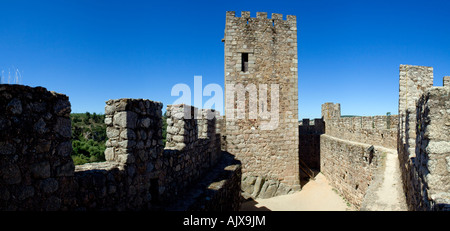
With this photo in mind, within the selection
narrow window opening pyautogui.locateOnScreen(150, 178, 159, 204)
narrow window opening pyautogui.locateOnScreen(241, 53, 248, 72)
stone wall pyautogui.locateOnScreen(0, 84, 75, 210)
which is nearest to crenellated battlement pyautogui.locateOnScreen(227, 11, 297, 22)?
narrow window opening pyautogui.locateOnScreen(241, 53, 248, 72)

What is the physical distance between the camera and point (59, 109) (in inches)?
94.3

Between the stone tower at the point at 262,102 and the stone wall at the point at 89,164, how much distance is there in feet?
18.6

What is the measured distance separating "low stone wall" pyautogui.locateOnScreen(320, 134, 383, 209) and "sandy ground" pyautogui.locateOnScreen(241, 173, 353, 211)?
49cm

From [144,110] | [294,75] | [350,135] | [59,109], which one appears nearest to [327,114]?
[350,135]

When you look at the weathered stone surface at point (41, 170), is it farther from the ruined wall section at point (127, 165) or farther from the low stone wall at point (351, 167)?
the low stone wall at point (351, 167)

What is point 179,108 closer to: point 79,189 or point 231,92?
point 79,189

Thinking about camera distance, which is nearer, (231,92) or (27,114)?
(27,114)

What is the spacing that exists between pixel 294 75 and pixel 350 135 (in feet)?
19.6

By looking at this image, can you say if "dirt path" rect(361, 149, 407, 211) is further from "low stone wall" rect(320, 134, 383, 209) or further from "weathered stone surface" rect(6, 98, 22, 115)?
"weathered stone surface" rect(6, 98, 22, 115)

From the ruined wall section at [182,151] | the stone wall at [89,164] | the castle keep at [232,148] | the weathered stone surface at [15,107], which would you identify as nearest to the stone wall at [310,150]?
the castle keep at [232,148]

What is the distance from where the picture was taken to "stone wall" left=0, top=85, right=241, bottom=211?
6.65 ft

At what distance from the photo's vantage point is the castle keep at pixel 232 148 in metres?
2.20

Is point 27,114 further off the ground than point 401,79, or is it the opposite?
point 401,79

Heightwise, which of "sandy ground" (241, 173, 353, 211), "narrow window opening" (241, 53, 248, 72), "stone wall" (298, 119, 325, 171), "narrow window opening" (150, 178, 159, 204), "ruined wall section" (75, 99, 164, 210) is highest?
"narrow window opening" (241, 53, 248, 72)
